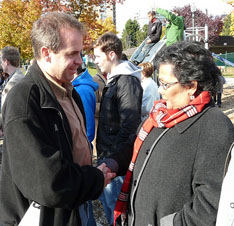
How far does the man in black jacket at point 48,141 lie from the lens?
142 cm

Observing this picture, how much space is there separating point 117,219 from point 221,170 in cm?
98

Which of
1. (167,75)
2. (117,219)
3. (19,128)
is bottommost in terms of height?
(117,219)

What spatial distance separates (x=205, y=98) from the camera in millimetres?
1716

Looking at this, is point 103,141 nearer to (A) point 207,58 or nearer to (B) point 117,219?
(B) point 117,219

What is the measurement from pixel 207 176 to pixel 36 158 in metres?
0.92

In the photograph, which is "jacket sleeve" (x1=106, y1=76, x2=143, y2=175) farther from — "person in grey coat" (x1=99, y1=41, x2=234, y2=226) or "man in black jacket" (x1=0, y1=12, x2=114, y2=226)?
"man in black jacket" (x1=0, y1=12, x2=114, y2=226)

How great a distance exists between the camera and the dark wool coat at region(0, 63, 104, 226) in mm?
1416

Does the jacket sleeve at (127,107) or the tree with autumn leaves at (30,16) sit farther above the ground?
the tree with autumn leaves at (30,16)

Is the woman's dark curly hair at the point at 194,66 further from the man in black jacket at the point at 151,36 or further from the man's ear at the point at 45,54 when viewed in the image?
the man in black jacket at the point at 151,36

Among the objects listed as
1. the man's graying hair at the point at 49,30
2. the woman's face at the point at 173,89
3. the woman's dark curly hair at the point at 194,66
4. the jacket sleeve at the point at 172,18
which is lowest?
the woman's face at the point at 173,89

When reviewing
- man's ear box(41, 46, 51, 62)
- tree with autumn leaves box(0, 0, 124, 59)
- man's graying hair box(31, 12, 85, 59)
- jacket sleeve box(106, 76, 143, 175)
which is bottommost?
jacket sleeve box(106, 76, 143, 175)

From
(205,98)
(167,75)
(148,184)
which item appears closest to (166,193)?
(148,184)

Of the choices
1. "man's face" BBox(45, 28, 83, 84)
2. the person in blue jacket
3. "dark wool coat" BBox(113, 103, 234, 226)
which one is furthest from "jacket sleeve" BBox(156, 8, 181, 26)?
"dark wool coat" BBox(113, 103, 234, 226)

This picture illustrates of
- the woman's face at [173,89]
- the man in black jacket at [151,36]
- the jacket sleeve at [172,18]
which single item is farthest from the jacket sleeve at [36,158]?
the man in black jacket at [151,36]
